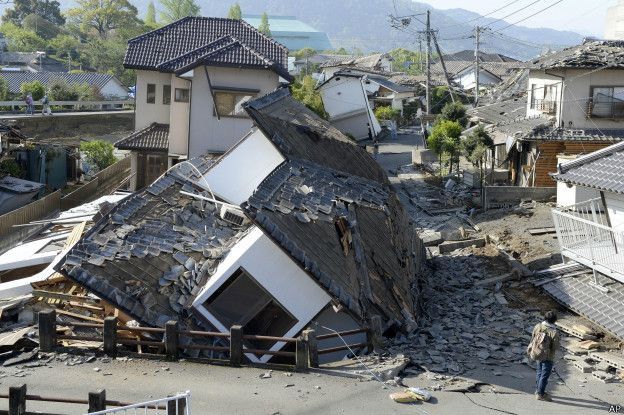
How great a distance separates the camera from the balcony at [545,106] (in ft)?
102

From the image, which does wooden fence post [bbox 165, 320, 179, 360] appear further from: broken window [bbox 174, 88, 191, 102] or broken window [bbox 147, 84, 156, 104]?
broken window [bbox 147, 84, 156, 104]

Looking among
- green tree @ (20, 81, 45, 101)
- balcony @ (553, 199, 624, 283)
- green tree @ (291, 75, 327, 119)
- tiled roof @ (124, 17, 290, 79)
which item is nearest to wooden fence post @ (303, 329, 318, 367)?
balcony @ (553, 199, 624, 283)

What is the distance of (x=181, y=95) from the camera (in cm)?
3059

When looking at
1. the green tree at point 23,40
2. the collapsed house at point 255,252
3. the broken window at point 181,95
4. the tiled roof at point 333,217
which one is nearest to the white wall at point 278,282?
the collapsed house at point 255,252

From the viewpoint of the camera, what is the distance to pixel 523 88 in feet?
154

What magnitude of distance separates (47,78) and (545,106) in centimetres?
4007

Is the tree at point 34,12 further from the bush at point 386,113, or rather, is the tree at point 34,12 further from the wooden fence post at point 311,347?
the wooden fence post at point 311,347

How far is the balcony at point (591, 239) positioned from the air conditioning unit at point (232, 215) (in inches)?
269

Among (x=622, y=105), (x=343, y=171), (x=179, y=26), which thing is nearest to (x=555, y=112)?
(x=622, y=105)

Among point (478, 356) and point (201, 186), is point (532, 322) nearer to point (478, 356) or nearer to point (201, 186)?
point (478, 356)

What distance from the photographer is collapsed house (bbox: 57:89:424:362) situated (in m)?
14.3

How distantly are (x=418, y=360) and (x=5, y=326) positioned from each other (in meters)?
7.77

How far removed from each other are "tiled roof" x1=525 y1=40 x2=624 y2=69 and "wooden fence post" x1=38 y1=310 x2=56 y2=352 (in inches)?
842

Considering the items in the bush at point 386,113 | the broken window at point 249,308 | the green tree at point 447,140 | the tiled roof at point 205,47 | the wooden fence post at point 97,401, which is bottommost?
the wooden fence post at point 97,401
